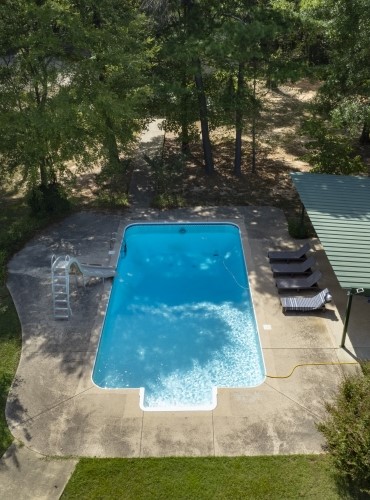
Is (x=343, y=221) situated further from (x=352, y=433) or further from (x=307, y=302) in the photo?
(x=352, y=433)

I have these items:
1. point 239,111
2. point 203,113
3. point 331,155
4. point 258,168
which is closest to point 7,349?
point 203,113

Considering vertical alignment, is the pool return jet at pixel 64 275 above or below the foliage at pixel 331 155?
below

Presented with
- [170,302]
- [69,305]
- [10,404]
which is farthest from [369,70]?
[10,404]

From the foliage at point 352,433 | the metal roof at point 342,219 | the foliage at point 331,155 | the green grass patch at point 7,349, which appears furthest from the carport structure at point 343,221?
the green grass patch at point 7,349

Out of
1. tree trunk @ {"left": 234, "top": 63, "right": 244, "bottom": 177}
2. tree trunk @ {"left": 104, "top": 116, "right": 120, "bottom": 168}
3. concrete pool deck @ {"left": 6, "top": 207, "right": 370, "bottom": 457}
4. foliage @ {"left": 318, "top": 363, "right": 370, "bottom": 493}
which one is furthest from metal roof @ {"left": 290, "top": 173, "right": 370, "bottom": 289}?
tree trunk @ {"left": 104, "top": 116, "right": 120, "bottom": 168}

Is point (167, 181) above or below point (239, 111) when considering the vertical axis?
below

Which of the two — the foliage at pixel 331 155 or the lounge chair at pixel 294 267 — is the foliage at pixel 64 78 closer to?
the foliage at pixel 331 155
